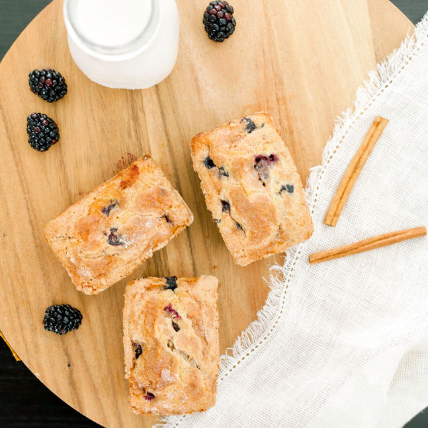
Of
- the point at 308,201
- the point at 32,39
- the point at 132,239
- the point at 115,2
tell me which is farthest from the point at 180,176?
the point at 32,39

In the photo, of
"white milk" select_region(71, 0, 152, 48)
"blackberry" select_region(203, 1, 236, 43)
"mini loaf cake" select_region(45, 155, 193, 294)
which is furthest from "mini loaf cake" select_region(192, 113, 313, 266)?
"white milk" select_region(71, 0, 152, 48)

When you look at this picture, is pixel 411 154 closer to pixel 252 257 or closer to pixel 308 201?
pixel 308 201

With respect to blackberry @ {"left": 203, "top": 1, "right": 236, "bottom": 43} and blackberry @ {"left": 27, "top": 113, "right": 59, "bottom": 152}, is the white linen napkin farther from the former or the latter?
blackberry @ {"left": 27, "top": 113, "right": 59, "bottom": 152}

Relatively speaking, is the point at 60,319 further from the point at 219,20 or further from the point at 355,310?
the point at 219,20

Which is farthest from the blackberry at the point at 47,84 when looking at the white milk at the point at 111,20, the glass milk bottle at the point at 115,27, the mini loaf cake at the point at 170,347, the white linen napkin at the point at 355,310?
the white linen napkin at the point at 355,310

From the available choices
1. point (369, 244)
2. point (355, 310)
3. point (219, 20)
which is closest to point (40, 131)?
point (219, 20)
